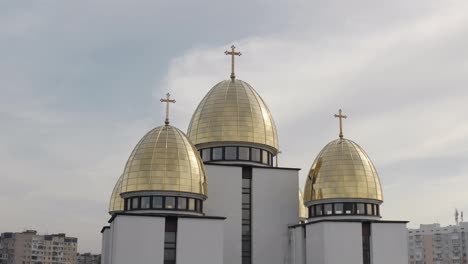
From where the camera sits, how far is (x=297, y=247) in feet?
99.1

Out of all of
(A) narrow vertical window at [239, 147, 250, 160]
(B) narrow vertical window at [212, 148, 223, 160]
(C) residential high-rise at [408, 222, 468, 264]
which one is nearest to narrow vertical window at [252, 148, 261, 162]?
(A) narrow vertical window at [239, 147, 250, 160]

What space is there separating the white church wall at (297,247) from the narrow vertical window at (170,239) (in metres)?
7.10

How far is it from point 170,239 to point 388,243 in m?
10.6

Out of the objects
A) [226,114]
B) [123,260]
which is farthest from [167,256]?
[226,114]

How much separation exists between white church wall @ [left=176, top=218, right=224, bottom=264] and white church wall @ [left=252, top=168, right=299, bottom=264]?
428cm

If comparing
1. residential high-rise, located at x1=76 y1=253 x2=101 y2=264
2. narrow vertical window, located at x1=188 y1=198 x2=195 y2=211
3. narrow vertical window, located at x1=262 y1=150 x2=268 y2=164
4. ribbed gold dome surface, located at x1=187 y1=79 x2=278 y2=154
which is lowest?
residential high-rise, located at x1=76 y1=253 x2=101 y2=264

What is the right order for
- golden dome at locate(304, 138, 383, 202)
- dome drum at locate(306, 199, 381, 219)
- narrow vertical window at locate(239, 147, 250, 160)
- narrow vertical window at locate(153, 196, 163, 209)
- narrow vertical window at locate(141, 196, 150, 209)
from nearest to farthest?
narrow vertical window at locate(153, 196, 163, 209) → narrow vertical window at locate(141, 196, 150, 209) → dome drum at locate(306, 199, 381, 219) → golden dome at locate(304, 138, 383, 202) → narrow vertical window at locate(239, 147, 250, 160)

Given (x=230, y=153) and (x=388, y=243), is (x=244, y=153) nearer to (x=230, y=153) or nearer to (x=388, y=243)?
(x=230, y=153)

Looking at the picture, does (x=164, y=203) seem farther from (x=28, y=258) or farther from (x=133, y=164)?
(x=28, y=258)

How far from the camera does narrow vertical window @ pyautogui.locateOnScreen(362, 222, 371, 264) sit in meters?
28.5

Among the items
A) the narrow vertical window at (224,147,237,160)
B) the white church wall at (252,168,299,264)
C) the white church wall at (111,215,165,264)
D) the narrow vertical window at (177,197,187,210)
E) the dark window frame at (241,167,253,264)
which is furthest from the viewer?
the narrow vertical window at (224,147,237,160)

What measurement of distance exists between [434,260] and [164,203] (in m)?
69.1

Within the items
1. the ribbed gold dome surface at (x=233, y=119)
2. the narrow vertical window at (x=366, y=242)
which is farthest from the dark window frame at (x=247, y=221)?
the narrow vertical window at (x=366, y=242)

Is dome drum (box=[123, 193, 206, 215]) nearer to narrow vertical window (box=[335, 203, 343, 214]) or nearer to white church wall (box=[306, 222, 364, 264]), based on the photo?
white church wall (box=[306, 222, 364, 264])
